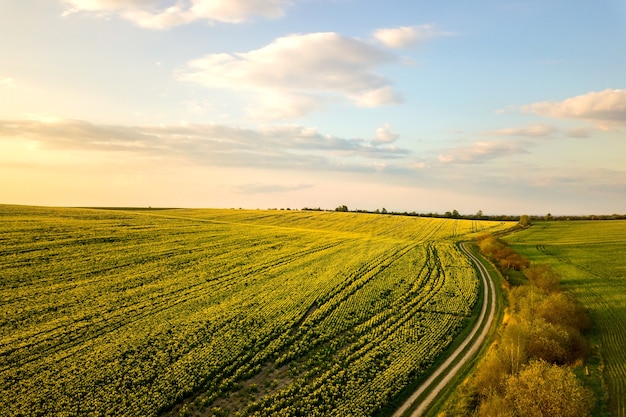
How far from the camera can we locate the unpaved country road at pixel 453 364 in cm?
2897

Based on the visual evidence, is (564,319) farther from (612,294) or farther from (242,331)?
(242,331)

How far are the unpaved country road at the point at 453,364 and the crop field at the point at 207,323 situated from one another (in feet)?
3.79

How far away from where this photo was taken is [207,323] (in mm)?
39531

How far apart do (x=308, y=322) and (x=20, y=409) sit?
24842mm

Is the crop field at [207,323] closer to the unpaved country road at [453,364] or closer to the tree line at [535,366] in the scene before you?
the unpaved country road at [453,364]

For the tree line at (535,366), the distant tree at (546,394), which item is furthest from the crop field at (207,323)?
the distant tree at (546,394)

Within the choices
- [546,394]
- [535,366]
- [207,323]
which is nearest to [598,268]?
[535,366]

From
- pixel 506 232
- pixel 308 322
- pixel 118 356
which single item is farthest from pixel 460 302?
pixel 506 232

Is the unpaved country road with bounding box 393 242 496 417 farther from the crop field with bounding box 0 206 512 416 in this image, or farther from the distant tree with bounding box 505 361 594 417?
the distant tree with bounding box 505 361 594 417

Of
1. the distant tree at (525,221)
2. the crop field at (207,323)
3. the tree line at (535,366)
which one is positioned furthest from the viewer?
the distant tree at (525,221)

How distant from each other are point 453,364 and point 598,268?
5085cm

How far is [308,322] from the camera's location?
1646 inches

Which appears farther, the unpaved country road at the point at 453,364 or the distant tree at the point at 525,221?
the distant tree at the point at 525,221

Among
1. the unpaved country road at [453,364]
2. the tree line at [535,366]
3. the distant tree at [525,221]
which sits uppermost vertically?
the distant tree at [525,221]
